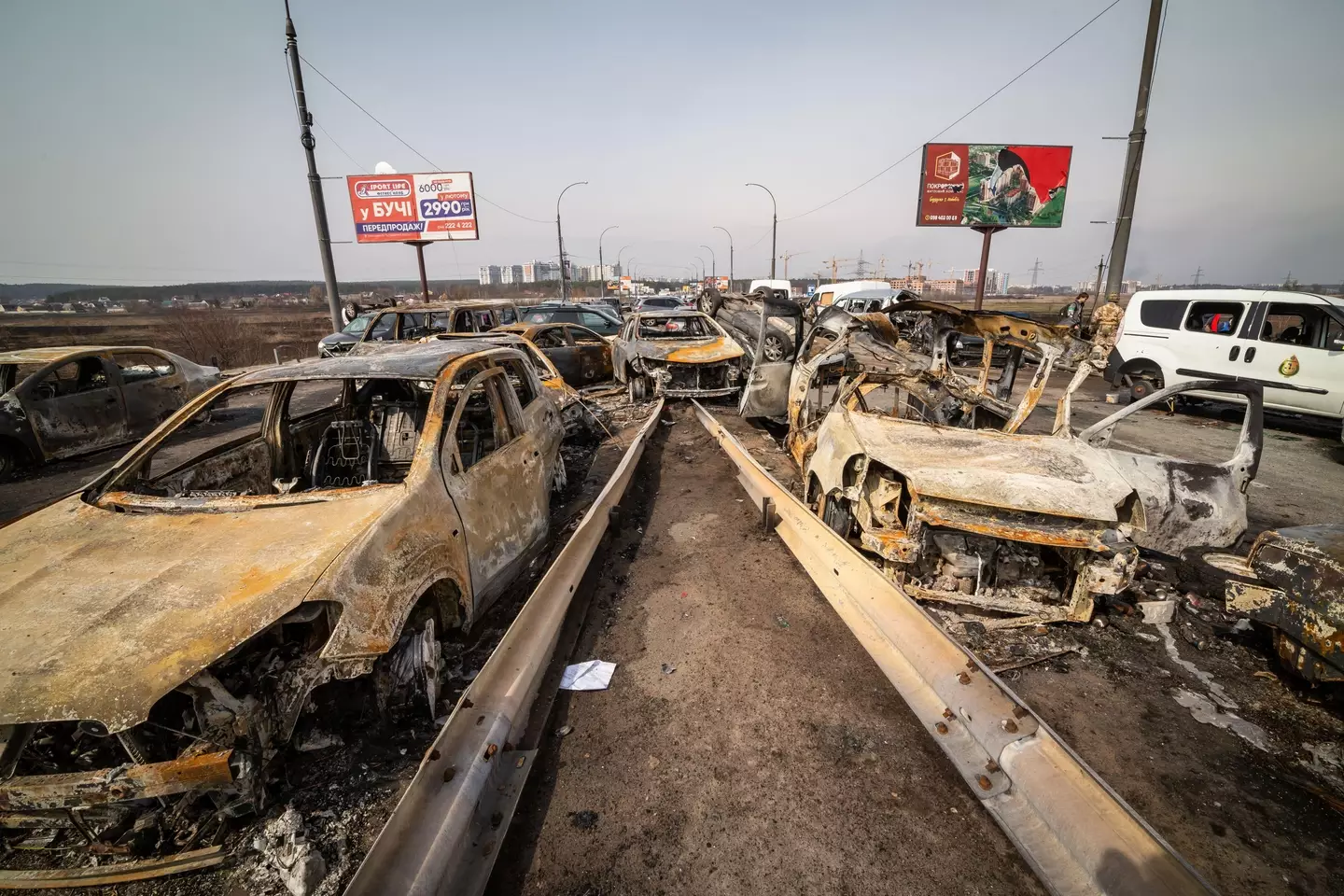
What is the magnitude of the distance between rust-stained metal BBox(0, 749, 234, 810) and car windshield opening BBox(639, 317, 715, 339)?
873 cm

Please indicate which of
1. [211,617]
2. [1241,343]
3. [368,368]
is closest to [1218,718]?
[211,617]

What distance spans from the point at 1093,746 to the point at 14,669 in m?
4.23

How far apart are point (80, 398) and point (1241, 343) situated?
16.3 meters

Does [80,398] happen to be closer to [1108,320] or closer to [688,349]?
[688,349]

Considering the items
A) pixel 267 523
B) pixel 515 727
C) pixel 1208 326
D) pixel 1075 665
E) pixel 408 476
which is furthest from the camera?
pixel 1208 326

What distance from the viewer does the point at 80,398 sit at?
6895 millimetres

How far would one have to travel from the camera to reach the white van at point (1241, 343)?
288 inches

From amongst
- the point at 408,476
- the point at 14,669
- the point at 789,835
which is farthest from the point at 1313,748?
the point at 14,669

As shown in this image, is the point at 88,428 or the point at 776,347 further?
the point at 776,347

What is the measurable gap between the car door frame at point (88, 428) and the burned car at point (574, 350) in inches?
205

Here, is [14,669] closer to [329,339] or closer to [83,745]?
[83,745]

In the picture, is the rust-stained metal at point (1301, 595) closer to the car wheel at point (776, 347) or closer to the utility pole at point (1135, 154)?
the car wheel at point (776, 347)

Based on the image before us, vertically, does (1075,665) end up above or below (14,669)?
below

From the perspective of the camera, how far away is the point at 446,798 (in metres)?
1.74
